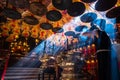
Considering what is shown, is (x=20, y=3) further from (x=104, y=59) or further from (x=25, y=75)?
(x=25, y=75)

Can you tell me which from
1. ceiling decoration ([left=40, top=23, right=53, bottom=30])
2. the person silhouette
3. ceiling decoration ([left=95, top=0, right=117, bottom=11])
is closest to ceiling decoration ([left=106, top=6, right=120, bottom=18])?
ceiling decoration ([left=95, top=0, right=117, bottom=11])

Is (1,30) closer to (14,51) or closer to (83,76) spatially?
(14,51)

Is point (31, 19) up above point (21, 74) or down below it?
above

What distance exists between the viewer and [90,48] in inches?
360

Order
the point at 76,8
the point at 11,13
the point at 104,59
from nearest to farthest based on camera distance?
the point at 104,59
the point at 76,8
the point at 11,13

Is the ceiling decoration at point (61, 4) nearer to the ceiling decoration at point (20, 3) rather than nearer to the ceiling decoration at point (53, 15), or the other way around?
the ceiling decoration at point (53, 15)

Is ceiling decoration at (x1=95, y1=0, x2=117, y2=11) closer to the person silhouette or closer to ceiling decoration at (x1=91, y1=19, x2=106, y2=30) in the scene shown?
ceiling decoration at (x1=91, y1=19, x2=106, y2=30)

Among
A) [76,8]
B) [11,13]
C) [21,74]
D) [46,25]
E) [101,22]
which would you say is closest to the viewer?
[76,8]

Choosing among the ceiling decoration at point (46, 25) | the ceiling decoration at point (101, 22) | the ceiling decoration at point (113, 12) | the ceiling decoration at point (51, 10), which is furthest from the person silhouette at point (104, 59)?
the ceiling decoration at point (46, 25)

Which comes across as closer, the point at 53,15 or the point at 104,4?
the point at 104,4

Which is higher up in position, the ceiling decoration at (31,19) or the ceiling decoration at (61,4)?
the ceiling decoration at (61,4)

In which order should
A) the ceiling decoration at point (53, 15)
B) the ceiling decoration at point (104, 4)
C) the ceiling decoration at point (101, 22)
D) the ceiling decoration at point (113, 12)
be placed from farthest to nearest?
the ceiling decoration at point (101, 22), the ceiling decoration at point (53, 15), the ceiling decoration at point (113, 12), the ceiling decoration at point (104, 4)

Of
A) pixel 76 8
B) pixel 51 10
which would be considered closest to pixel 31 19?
pixel 51 10

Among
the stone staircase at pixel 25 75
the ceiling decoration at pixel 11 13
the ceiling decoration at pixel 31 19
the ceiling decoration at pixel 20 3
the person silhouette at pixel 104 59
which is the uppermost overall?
the ceiling decoration at pixel 20 3
